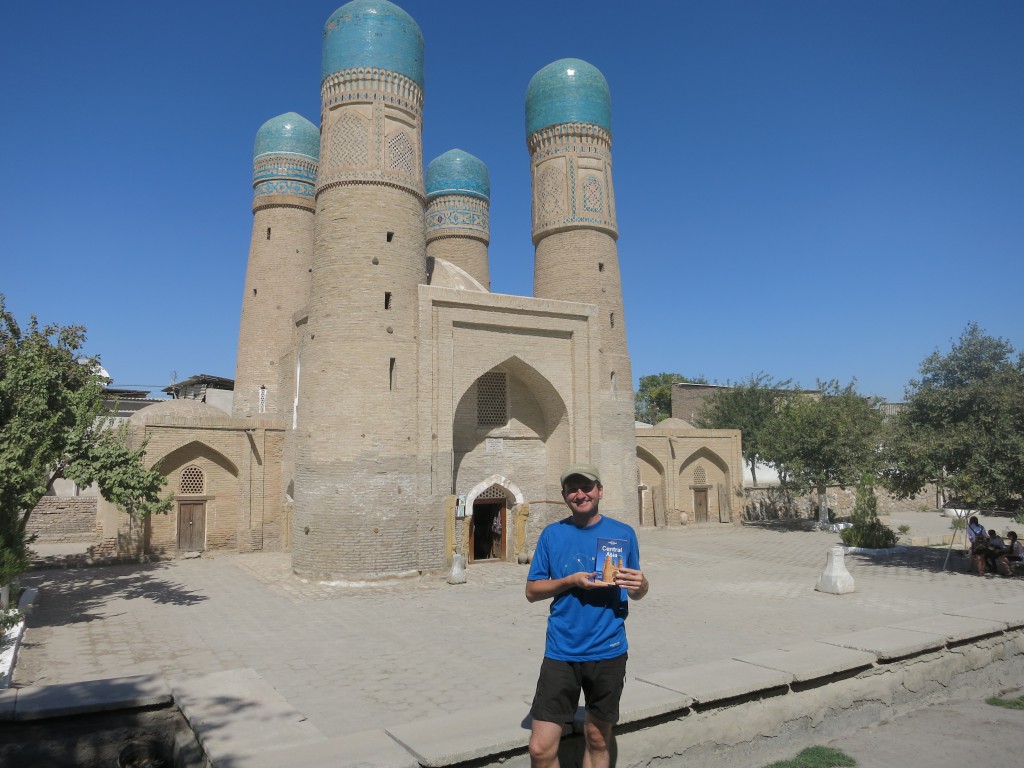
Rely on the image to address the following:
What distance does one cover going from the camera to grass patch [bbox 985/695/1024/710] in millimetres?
5879

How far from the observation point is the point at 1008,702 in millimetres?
5949

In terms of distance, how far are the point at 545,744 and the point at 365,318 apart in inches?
495

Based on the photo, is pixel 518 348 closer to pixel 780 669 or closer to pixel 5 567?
pixel 5 567

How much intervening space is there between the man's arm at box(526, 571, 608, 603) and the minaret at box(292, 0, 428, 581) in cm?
1148

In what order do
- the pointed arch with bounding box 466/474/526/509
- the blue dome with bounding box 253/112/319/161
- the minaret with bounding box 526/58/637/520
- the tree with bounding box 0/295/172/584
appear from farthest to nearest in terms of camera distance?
the blue dome with bounding box 253/112/319/161, the minaret with bounding box 526/58/637/520, the pointed arch with bounding box 466/474/526/509, the tree with bounding box 0/295/172/584

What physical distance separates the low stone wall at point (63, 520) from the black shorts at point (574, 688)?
22.5 metres

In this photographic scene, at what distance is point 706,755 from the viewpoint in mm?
4516

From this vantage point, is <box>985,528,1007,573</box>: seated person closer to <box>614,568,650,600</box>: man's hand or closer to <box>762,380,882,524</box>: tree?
<box>762,380,882,524</box>: tree

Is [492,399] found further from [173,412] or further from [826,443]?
[826,443]

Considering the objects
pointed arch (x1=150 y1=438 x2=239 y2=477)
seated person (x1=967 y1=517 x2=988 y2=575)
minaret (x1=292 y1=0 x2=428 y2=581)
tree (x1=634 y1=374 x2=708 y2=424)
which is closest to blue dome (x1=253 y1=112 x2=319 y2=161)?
minaret (x1=292 y1=0 x2=428 y2=581)

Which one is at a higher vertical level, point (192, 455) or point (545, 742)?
point (192, 455)

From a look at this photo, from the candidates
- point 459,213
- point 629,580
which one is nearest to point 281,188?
point 459,213

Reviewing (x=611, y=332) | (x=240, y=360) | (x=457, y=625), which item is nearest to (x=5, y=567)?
(x=457, y=625)

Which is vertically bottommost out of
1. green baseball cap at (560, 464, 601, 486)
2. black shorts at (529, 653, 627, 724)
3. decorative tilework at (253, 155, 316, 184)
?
black shorts at (529, 653, 627, 724)
